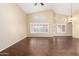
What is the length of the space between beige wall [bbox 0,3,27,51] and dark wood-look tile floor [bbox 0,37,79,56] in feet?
0.34

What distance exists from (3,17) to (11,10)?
6.9 inches

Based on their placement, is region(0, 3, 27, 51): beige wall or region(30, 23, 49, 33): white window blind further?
region(30, 23, 49, 33): white window blind

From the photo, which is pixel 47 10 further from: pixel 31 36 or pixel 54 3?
pixel 31 36

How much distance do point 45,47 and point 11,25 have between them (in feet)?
2.24

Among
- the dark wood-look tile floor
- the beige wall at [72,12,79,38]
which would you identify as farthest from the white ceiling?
the dark wood-look tile floor

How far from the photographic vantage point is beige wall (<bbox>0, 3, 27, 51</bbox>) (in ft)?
7.31

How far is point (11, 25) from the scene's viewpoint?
230 cm

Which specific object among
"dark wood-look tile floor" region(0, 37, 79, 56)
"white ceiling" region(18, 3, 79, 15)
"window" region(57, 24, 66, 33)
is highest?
"white ceiling" region(18, 3, 79, 15)

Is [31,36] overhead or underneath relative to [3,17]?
underneath

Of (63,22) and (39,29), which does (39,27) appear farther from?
(63,22)

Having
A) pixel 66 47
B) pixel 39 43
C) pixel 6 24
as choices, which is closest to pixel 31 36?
pixel 39 43

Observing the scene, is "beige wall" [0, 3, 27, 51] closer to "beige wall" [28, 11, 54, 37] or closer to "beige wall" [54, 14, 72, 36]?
"beige wall" [28, 11, 54, 37]

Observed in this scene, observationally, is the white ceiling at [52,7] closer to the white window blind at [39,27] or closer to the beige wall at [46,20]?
the beige wall at [46,20]

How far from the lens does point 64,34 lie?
230cm
